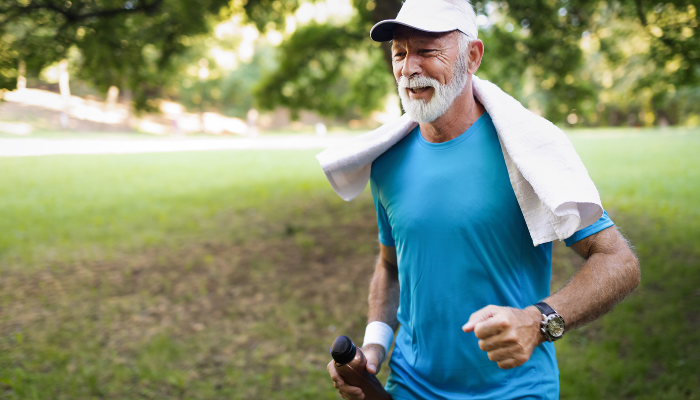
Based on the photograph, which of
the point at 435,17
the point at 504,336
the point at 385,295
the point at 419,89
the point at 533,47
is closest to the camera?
the point at 504,336

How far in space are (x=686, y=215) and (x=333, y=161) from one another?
1044cm

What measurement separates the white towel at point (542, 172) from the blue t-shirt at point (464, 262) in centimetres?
9

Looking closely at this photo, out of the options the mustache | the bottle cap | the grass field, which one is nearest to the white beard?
the mustache

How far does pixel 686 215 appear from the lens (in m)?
10.1

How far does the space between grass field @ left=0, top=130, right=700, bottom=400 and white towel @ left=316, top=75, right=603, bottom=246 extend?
3689 mm

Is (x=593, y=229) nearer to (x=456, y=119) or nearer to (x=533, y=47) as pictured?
(x=456, y=119)

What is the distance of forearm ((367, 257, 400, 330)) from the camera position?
7.77 feet

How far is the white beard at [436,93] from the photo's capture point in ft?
6.24

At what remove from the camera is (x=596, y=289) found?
158 cm

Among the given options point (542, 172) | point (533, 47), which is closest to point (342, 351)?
point (542, 172)

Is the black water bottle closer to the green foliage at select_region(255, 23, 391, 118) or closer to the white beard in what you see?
the white beard

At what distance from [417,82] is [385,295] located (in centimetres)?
102

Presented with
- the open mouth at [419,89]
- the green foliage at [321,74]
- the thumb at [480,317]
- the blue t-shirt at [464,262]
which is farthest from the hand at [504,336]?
the green foliage at [321,74]

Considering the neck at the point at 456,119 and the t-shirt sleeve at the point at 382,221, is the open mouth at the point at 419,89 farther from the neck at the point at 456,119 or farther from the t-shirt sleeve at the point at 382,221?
the t-shirt sleeve at the point at 382,221
